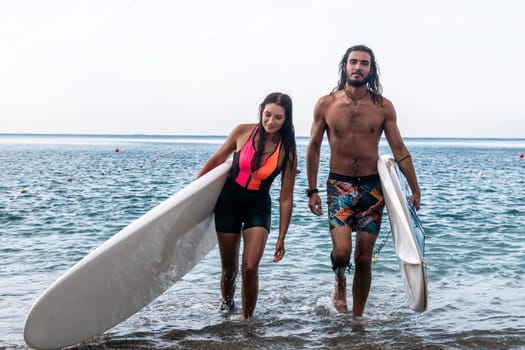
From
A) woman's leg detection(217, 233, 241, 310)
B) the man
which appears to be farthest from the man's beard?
woman's leg detection(217, 233, 241, 310)

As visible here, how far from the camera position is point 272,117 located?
16.7 ft

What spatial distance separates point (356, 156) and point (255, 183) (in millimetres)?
855

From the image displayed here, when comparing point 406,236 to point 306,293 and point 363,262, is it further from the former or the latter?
point 306,293

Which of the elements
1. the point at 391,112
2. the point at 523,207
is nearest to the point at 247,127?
the point at 391,112

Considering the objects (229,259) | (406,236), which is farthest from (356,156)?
(229,259)

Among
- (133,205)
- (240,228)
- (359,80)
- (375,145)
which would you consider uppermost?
(359,80)

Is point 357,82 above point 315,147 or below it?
above

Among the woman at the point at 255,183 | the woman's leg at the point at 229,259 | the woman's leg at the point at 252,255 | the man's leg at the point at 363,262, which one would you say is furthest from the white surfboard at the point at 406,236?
the woman's leg at the point at 229,259

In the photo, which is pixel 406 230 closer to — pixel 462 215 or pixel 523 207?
pixel 462 215

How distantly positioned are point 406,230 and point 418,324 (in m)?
1.07

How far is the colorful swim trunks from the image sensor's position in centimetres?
541

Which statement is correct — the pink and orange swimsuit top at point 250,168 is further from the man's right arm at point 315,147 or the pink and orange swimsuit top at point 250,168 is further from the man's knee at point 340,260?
the man's knee at point 340,260

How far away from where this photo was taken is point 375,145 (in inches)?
213

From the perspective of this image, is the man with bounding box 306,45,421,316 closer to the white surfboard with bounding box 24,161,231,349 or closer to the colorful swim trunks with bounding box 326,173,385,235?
the colorful swim trunks with bounding box 326,173,385,235
